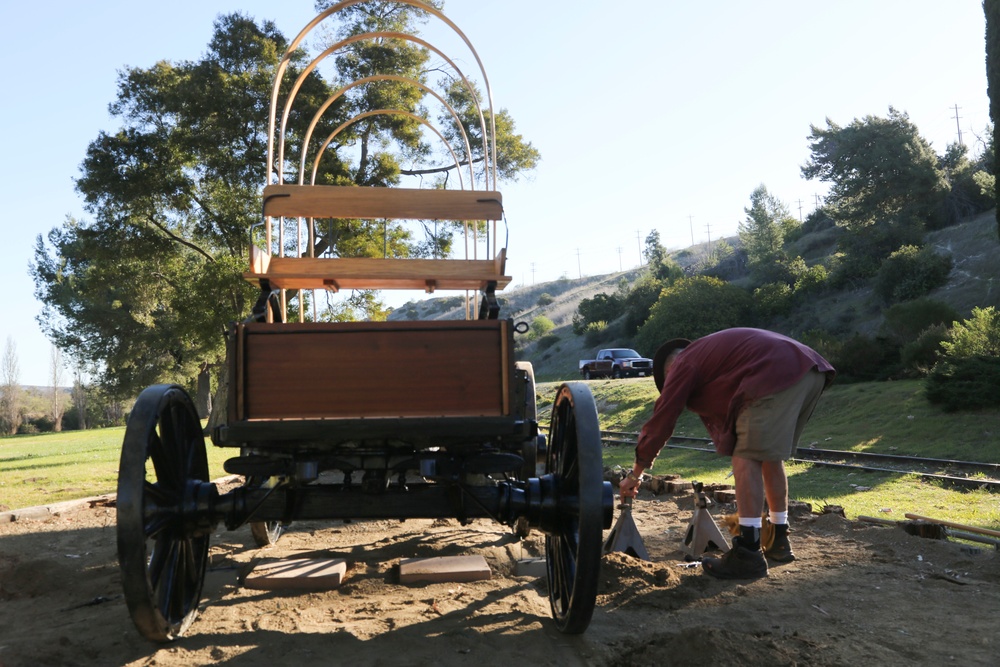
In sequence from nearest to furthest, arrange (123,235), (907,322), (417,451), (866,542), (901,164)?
(417,451)
(866,542)
(123,235)
(907,322)
(901,164)

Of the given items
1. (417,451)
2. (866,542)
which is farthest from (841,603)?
(417,451)

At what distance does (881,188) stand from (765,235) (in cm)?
1186

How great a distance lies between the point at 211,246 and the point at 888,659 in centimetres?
1969

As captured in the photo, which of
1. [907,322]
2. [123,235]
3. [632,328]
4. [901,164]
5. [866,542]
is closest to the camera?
[866,542]

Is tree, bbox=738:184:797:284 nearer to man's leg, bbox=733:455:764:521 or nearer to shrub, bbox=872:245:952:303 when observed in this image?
shrub, bbox=872:245:952:303

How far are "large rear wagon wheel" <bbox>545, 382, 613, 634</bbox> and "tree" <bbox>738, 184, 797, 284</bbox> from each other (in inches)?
1773

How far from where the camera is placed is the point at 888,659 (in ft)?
10.3

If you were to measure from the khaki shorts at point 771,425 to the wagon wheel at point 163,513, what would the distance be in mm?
2808

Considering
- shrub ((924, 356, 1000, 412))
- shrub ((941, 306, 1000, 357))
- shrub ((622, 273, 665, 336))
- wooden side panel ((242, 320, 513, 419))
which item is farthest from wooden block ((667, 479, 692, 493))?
shrub ((622, 273, 665, 336))

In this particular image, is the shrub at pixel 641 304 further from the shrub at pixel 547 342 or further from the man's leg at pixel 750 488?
the man's leg at pixel 750 488

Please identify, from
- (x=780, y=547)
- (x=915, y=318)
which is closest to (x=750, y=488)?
(x=780, y=547)

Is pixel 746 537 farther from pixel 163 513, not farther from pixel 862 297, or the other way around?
pixel 862 297

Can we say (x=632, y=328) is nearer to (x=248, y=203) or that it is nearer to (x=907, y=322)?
(x=907, y=322)

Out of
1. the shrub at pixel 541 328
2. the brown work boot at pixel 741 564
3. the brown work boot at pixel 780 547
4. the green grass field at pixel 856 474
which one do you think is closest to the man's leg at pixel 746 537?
the brown work boot at pixel 741 564
